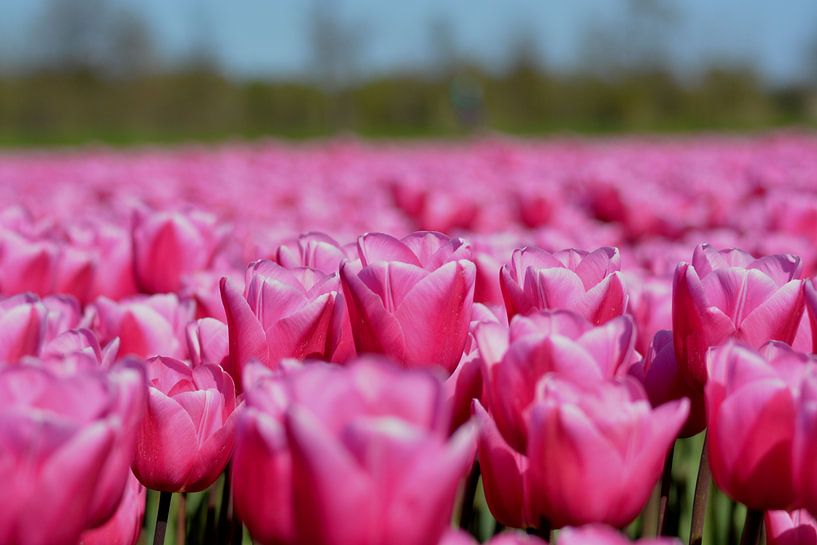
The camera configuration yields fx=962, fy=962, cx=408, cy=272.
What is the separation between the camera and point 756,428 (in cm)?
91

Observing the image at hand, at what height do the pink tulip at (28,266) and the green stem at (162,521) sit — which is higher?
the pink tulip at (28,266)

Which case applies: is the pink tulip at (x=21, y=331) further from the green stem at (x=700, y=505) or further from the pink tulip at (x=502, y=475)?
the green stem at (x=700, y=505)

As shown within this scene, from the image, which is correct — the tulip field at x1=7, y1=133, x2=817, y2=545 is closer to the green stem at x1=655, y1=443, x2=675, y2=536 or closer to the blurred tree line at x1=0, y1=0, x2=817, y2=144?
the green stem at x1=655, y1=443, x2=675, y2=536

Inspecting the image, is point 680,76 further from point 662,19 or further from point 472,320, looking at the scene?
point 472,320

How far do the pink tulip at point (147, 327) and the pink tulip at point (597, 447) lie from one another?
70cm

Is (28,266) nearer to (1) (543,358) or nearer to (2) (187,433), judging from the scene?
(2) (187,433)

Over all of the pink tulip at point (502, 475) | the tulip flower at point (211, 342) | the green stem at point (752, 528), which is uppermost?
the tulip flower at point (211, 342)

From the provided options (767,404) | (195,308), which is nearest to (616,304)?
(767,404)

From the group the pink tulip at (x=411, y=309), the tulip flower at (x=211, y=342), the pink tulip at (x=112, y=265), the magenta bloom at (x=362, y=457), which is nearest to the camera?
the magenta bloom at (x=362, y=457)

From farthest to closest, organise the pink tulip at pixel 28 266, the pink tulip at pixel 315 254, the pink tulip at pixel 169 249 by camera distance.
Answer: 1. the pink tulip at pixel 169 249
2. the pink tulip at pixel 28 266
3. the pink tulip at pixel 315 254

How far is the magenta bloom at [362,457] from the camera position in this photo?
26.6 inches

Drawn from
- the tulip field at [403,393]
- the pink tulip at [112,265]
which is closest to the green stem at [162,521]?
the tulip field at [403,393]

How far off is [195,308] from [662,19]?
4908cm

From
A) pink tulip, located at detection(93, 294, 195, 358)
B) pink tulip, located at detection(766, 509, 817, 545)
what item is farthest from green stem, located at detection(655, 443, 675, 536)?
pink tulip, located at detection(93, 294, 195, 358)
